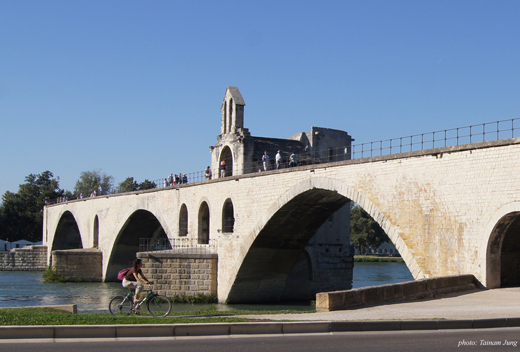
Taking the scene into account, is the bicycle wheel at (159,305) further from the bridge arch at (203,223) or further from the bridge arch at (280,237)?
the bridge arch at (203,223)

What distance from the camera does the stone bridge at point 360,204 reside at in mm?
16484

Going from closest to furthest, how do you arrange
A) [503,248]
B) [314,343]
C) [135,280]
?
[314,343] → [135,280] → [503,248]

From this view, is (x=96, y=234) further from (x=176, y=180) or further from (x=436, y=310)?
(x=436, y=310)

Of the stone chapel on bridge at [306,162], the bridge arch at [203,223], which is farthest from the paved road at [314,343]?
the bridge arch at [203,223]

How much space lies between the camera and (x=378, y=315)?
36.2 ft

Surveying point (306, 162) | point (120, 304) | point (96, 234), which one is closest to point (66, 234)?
point (96, 234)

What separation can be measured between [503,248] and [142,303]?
9733 mm

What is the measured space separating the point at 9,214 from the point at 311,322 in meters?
72.6

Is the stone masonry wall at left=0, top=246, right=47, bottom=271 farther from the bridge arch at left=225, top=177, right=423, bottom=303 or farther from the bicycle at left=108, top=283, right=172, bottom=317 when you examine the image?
the bicycle at left=108, top=283, right=172, bottom=317

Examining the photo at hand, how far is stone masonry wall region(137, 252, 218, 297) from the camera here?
91.9ft

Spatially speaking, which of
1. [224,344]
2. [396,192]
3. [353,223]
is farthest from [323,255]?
[353,223]

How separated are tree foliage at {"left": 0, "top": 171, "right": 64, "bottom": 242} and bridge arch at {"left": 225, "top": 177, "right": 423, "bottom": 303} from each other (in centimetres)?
5049

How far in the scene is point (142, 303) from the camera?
1302cm

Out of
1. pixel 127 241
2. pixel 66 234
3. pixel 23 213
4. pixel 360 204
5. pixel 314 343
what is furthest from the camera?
pixel 23 213
